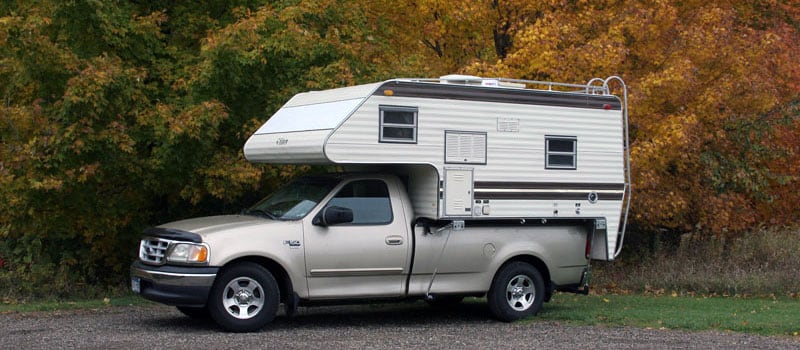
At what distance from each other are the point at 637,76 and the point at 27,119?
32.3 feet

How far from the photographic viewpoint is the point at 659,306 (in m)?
13.8

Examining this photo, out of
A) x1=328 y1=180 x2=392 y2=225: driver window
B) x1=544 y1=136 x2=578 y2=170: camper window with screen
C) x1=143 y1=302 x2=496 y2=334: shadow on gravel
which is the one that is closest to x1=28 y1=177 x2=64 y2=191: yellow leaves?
x1=143 y1=302 x2=496 y2=334: shadow on gravel

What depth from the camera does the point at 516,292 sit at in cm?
1198

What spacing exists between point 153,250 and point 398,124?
2874 millimetres

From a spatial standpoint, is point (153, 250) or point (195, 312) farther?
point (195, 312)

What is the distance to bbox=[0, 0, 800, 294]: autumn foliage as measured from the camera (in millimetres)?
13625

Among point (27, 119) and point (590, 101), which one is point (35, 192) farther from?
point (590, 101)

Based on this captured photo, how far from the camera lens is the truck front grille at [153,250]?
34.7 feet

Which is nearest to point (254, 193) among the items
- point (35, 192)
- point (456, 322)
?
point (35, 192)

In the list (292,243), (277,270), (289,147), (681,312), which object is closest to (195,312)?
(277,270)

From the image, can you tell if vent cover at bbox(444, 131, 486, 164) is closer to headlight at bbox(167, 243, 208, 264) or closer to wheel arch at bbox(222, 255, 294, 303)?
A: wheel arch at bbox(222, 255, 294, 303)

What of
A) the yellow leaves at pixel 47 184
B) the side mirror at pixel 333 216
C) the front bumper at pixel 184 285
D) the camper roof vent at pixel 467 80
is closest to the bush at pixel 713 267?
the camper roof vent at pixel 467 80

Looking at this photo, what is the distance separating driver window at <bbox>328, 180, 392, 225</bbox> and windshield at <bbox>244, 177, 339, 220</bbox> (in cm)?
17

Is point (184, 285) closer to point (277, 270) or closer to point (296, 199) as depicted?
point (277, 270)
